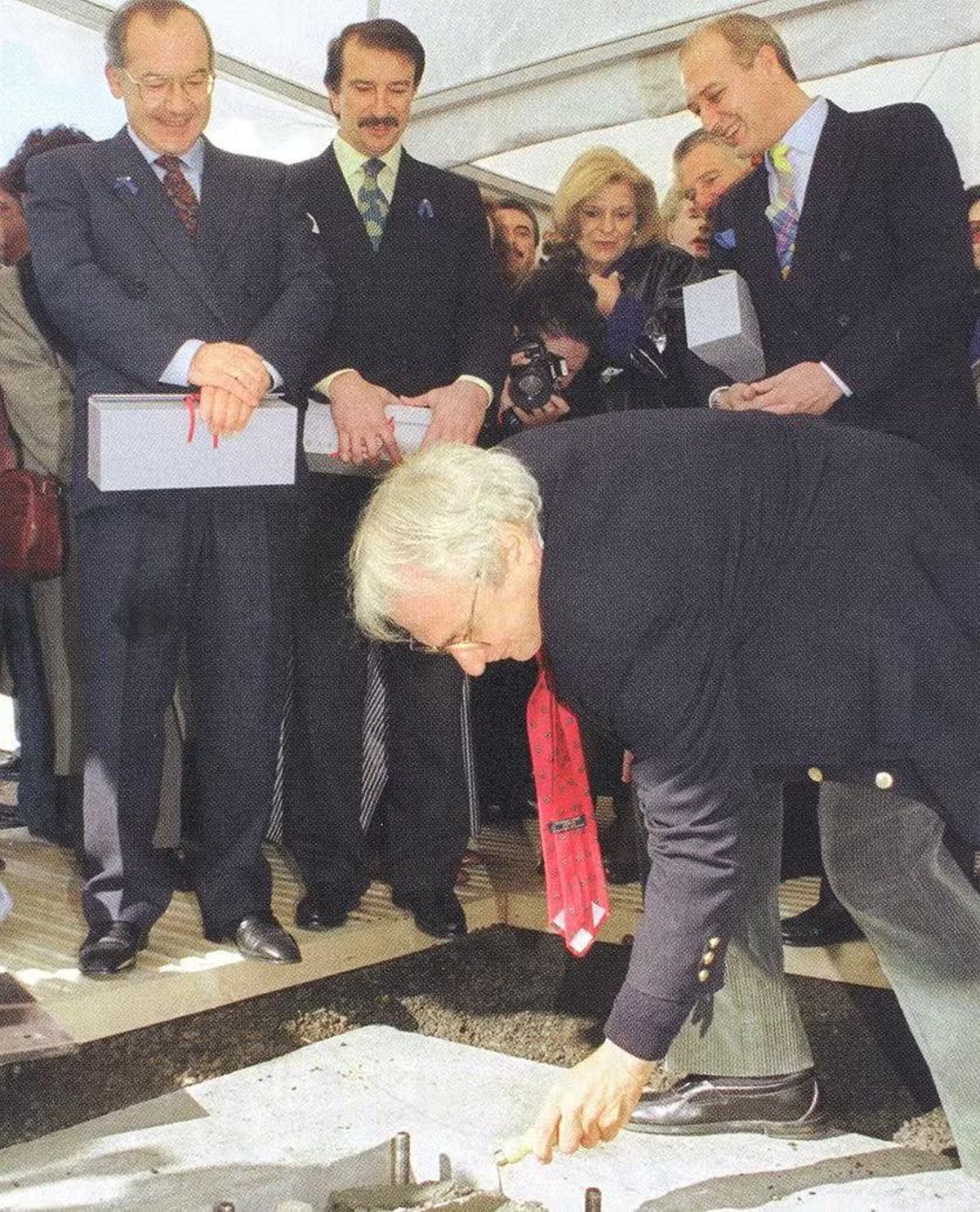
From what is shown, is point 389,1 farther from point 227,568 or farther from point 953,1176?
point 953,1176

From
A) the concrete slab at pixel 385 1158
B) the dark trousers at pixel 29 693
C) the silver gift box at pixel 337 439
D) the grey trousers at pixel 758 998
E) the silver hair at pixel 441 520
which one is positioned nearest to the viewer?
the silver hair at pixel 441 520

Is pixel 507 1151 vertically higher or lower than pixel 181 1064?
higher

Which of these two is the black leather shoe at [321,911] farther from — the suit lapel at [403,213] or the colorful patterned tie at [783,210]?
the colorful patterned tie at [783,210]

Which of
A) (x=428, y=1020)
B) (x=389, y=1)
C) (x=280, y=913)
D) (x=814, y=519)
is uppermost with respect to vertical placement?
(x=389, y=1)

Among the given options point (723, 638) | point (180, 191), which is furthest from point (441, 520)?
point (180, 191)

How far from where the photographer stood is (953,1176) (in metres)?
2.03

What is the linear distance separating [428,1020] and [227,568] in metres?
1.13

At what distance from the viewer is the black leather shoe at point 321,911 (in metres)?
2.96

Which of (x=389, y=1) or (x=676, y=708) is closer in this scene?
(x=676, y=708)

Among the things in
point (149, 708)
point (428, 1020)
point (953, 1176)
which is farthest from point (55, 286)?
point (953, 1176)

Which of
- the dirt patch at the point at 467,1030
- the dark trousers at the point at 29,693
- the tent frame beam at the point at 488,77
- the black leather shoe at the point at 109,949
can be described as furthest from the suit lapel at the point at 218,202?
the dirt patch at the point at 467,1030

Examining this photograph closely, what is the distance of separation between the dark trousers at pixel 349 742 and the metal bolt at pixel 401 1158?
36.2 inches

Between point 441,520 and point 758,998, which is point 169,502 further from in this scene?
point 758,998

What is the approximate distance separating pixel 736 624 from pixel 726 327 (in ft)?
3.15
